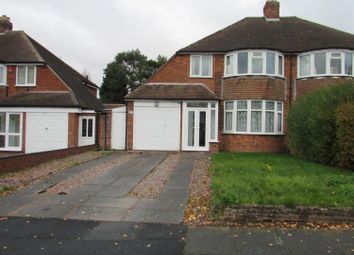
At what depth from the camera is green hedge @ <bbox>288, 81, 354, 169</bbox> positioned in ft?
46.9

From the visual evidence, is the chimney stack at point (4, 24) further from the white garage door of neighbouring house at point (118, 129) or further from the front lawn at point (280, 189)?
the front lawn at point (280, 189)

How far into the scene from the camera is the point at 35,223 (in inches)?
285

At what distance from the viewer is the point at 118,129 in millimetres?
22312

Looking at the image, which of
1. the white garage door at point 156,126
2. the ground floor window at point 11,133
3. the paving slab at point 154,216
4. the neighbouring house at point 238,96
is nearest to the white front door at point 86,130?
the neighbouring house at point 238,96

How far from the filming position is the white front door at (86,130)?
76.0ft

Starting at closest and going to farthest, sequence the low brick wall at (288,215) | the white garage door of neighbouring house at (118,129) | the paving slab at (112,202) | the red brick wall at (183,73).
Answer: the low brick wall at (288,215) < the paving slab at (112,202) < the white garage door of neighbouring house at (118,129) < the red brick wall at (183,73)

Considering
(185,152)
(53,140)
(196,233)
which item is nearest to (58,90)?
A: (53,140)

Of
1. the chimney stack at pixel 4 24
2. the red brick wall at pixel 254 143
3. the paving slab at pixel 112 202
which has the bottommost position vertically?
the paving slab at pixel 112 202

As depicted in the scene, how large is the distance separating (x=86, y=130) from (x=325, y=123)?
13.7 metres

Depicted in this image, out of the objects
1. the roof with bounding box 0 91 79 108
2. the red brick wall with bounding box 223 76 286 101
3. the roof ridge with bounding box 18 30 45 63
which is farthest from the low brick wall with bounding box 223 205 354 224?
Result: the roof ridge with bounding box 18 30 45 63

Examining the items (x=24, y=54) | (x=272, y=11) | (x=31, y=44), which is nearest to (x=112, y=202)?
(x=24, y=54)

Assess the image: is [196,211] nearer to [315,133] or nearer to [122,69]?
[315,133]

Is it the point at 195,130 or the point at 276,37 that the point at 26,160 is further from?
the point at 276,37

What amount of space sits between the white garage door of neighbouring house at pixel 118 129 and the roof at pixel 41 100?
2.28 metres
